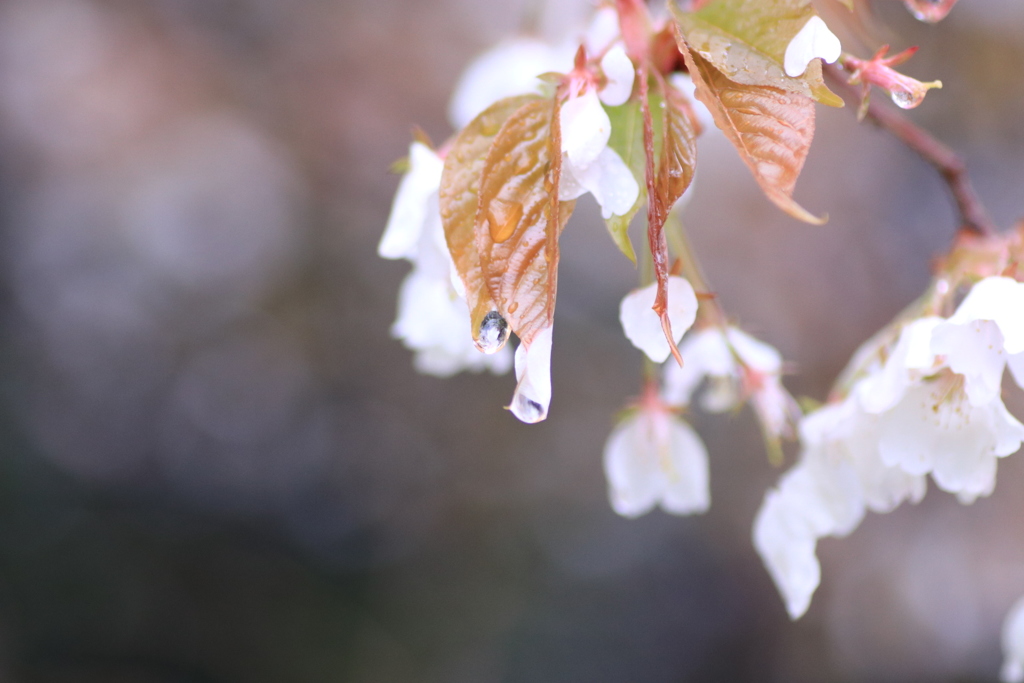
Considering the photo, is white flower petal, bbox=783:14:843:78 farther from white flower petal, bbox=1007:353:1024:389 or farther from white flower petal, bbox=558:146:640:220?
white flower petal, bbox=1007:353:1024:389

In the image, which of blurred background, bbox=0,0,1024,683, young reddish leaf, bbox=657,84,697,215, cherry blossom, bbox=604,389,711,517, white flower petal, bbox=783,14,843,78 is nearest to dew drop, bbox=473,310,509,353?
young reddish leaf, bbox=657,84,697,215

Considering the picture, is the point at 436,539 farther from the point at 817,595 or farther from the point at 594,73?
the point at 594,73

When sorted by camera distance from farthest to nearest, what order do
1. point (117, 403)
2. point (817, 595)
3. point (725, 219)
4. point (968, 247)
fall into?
point (725, 219) < point (817, 595) < point (117, 403) < point (968, 247)

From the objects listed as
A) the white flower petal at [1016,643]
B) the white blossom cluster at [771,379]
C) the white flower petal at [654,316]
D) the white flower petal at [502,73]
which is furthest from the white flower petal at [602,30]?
the white flower petal at [1016,643]

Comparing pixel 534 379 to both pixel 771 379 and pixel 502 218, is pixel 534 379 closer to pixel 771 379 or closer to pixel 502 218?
pixel 502 218

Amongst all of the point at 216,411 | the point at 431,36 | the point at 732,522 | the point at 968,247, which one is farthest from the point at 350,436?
the point at 968,247

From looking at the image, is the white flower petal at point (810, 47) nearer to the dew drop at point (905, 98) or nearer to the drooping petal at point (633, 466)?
the dew drop at point (905, 98)

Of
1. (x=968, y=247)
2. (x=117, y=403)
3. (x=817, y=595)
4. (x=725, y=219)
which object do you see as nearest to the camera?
(x=968, y=247)
